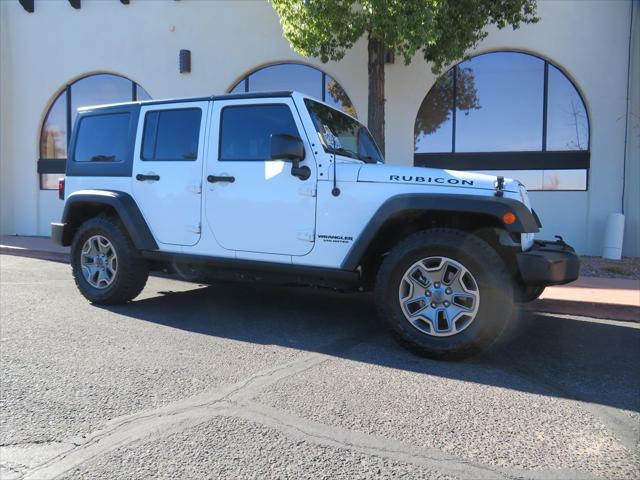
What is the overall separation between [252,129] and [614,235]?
24.3 feet

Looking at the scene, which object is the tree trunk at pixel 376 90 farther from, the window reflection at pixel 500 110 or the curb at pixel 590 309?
the curb at pixel 590 309

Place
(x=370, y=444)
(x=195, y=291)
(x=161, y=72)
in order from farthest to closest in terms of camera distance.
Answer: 1. (x=161, y=72)
2. (x=195, y=291)
3. (x=370, y=444)

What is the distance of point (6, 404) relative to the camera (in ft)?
10.5

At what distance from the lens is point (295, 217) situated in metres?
4.59

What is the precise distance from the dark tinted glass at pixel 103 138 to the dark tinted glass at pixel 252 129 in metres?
1.36

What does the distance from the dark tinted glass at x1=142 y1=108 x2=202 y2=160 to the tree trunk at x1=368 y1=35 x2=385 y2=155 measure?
164 inches

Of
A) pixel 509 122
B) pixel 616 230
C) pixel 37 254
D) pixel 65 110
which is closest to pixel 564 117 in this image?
pixel 509 122

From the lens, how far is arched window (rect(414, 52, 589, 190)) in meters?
10.0

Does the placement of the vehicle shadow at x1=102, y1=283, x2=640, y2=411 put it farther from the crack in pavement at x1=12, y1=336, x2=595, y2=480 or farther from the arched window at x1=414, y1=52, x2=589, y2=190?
the arched window at x1=414, y1=52, x2=589, y2=190

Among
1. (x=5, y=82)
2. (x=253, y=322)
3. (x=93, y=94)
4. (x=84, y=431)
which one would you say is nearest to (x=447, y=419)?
(x=84, y=431)

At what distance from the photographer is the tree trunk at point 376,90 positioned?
28.9ft

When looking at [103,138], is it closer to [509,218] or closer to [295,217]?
[295,217]

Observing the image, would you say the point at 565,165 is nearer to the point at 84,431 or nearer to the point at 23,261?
the point at 84,431

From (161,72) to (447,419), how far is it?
11402mm
